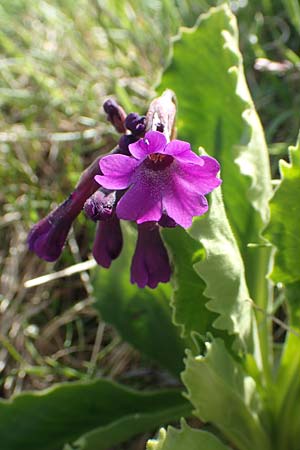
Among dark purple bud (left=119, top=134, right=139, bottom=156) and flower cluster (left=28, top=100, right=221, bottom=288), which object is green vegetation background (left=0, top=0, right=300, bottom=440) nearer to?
flower cluster (left=28, top=100, right=221, bottom=288)

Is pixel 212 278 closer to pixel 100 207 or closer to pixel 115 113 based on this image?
pixel 100 207

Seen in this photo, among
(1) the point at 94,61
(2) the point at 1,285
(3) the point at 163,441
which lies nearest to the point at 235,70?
(3) the point at 163,441

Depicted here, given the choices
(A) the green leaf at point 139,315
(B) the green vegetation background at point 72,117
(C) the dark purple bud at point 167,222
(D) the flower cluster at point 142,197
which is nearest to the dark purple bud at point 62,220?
(D) the flower cluster at point 142,197

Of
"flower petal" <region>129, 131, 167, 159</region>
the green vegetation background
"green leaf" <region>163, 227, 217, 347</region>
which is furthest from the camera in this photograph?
the green vegetation background

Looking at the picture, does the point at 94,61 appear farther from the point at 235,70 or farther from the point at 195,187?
the point at 195,187

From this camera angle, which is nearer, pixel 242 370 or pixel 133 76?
pixel 242 370

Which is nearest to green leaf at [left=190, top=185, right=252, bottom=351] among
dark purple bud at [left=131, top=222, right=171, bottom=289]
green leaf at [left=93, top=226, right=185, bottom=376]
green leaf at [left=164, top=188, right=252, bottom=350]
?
green leaf at [left=164, top=188, right=252, bottom=350]
